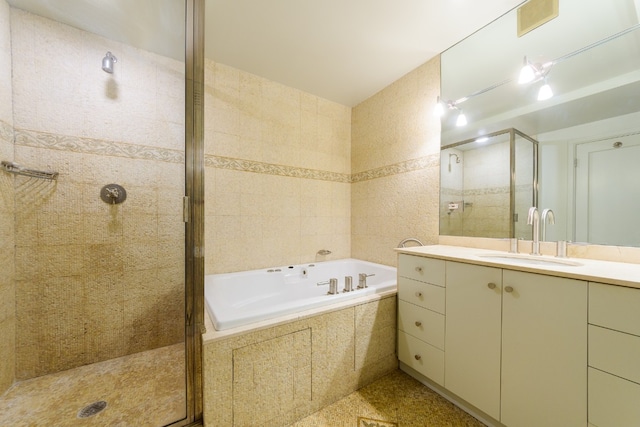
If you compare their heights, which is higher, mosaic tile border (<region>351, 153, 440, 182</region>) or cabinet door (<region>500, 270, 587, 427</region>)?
mosaic tile border (<region>351, 153, 440, 182</region>)

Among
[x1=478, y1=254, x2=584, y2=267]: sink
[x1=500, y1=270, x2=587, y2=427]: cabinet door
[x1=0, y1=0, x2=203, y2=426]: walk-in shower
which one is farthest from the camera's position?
[x1=0, y1=0, x2=203, y2=426]: walk-in shower

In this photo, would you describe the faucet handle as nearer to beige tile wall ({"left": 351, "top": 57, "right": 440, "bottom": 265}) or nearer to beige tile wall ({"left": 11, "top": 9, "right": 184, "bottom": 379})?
beige tile wall ({"left": 351, "top": 57, "right": 440, "bottom": 265})

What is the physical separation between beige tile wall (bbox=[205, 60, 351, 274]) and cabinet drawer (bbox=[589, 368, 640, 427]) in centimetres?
194

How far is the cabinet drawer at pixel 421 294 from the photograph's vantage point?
1.32 m

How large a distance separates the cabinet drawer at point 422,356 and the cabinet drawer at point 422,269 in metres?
0.40

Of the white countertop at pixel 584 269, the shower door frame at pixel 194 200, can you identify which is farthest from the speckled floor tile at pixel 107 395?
the white countertop at pixel 584 269

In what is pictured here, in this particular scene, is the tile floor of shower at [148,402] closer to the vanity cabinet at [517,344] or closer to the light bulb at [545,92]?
the vanity cabinet at [517,344]

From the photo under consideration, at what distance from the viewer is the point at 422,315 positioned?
1412 mm

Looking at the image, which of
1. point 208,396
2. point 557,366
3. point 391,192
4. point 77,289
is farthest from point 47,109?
point 557,366

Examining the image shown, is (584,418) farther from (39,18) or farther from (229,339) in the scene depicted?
(39,18)

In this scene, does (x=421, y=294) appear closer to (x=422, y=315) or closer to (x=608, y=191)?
(x=422, y=315)

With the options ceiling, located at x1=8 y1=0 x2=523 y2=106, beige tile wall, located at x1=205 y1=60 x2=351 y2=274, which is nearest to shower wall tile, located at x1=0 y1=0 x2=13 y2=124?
ceiling, located at x1=8 y1=0 x2=523 y2=106

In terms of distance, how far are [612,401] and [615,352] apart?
0.17 m

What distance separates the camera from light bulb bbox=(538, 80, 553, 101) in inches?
51.2
